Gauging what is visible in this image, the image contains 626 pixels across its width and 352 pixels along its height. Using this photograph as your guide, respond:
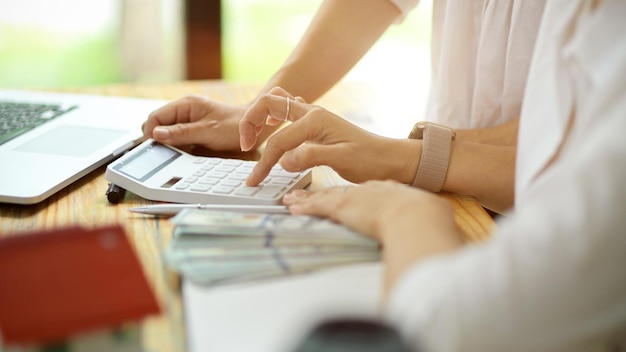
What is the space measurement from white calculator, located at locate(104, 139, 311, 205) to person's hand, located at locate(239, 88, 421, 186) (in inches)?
1.0

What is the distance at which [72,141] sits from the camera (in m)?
1.12

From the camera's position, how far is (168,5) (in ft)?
9.56

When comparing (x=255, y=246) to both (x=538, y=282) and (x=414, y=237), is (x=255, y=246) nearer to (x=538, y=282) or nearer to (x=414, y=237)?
(x=414, y=237)

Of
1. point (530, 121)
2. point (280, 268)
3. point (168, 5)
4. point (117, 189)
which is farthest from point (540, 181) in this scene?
point (168, 5)

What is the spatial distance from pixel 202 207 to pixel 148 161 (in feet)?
0.59

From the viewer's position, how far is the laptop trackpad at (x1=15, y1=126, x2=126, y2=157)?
1.08 m

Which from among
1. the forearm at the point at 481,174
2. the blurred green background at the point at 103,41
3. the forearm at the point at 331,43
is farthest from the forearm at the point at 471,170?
the blurred green background at the point at 103,41

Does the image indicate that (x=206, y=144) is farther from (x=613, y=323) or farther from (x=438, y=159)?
(x=613, y=323)

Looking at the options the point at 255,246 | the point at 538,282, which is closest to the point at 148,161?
the point at 255,246

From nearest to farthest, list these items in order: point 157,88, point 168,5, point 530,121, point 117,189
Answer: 1. point 530,121
2. point 117,189
3. point 157,88
4. point 168,5

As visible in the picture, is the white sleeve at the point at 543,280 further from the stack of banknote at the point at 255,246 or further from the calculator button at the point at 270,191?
the calculator button at the point at 270,191

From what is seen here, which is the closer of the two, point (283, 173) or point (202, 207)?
point (202, 207)

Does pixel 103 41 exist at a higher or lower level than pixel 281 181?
lower

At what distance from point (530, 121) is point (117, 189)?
0.49 meters
